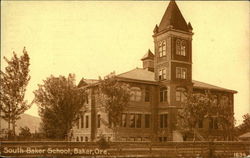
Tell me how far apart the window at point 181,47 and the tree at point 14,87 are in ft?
50.2

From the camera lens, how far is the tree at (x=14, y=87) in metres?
17.6

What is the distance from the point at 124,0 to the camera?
1670cm

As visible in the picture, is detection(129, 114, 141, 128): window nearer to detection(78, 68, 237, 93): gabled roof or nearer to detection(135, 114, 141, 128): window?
detection(135, 114, 141, 128): window

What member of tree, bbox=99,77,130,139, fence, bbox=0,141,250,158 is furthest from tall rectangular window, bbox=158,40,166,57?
fence, bbox=0,141,250,158

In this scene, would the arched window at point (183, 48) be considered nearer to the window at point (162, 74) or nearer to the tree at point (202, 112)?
the window at point (162, 74)

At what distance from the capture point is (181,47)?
97.7ft

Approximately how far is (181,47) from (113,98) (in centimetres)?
913

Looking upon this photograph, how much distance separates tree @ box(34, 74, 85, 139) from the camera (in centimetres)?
2169

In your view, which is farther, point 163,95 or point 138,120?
point 163,95

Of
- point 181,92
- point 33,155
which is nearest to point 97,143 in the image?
point 33,155

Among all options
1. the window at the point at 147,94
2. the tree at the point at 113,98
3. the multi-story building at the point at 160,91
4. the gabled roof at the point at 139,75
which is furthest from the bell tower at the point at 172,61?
the tree at the point at 113,98

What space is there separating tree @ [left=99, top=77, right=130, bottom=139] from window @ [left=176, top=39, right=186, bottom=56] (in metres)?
7.40

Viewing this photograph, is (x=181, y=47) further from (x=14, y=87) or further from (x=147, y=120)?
(x=14, y=87)

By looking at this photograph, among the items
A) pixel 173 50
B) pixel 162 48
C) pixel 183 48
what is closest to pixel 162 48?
pixel 162 48
